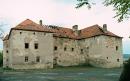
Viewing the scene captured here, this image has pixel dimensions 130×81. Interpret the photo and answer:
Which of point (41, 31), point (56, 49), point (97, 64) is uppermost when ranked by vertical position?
point (41, 31)

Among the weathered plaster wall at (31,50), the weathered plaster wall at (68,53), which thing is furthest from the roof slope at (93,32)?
the weathered plaster wall at (31,50)

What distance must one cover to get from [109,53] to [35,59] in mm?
16132

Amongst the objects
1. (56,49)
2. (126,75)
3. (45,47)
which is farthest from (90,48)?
(126,75)

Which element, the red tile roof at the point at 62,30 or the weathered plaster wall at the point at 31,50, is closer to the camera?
the weathered plaster wall at the point at 31,50

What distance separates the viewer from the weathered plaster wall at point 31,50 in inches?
1715

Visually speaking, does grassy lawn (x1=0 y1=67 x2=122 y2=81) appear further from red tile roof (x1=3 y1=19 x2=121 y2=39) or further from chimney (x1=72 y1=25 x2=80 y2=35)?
chimney (x1=72 y1=25 x2=80 y2=35)

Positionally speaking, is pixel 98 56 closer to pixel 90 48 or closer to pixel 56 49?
pixel 90 48

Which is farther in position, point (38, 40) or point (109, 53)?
point (109, 53)

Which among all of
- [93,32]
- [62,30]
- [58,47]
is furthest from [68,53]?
[93,32]

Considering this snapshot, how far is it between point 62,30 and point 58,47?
5.21m

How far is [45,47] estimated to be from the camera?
46906 millimetres

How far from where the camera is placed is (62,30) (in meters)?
55.1

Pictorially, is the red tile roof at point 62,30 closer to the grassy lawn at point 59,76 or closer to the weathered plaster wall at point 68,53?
the weathered plaster wall at point 68,53

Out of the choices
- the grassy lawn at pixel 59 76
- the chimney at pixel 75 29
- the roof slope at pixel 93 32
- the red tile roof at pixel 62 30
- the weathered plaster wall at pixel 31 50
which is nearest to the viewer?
the grassy lawn at pixel 59 76
